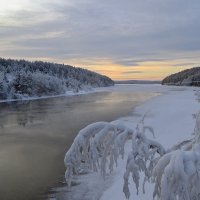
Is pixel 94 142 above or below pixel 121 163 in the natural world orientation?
above

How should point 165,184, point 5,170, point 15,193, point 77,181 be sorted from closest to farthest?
1. point 165,184
2. point 15,193
3. point 77,181
4. point 5,170

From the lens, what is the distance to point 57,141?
26.6 meters

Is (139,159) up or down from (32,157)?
up

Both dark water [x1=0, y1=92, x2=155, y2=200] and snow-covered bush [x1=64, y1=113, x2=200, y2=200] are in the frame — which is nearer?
snow-covered bush [x1=64, y1=113, x2=200, y2=200]

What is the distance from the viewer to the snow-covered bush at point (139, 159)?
2645 millimetres

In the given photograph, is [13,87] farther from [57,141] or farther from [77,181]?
[77,181]

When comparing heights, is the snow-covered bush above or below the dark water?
above

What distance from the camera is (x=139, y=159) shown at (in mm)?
3398

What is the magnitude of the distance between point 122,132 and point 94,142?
0.31 meters

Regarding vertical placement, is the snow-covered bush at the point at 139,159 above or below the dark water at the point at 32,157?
above

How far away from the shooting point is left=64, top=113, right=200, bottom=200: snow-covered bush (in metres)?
2.64

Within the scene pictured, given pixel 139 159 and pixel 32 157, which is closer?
pixel 139 159

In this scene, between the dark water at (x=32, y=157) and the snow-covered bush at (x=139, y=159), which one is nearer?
the snow-covered bush at (x=139, y=159)

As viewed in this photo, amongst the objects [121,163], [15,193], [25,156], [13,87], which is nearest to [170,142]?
[121,163]
